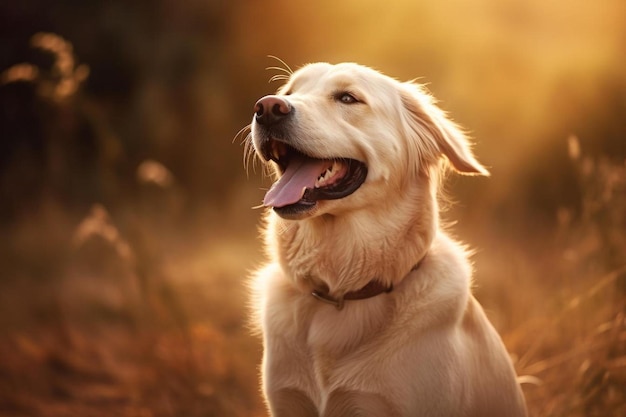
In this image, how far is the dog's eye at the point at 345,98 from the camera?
2.96 meters

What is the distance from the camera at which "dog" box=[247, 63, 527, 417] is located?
105 inches

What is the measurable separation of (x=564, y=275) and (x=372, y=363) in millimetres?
1806

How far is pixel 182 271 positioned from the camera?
20.9 ft

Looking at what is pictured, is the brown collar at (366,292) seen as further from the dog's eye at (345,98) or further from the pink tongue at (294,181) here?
the dog's eye at (345,98)

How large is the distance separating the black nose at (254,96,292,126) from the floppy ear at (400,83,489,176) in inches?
21.7

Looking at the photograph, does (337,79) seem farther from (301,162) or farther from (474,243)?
(474,243)

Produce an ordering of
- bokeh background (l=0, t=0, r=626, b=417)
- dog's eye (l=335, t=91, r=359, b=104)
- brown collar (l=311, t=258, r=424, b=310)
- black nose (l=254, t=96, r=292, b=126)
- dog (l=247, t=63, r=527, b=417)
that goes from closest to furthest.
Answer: dog (l=247, t=63, r=527, b=417) < black nose (l=254, t=96, r=292, b=126) < brown collar (l=311, t=258, r=424, b=310) < dog's eye (l=335, t=91, r=359, b=104) < bokeh background (l=0, t=0, r=626, b=417)

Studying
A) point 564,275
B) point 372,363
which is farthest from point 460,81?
point 372,363

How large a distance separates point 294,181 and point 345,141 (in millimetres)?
235

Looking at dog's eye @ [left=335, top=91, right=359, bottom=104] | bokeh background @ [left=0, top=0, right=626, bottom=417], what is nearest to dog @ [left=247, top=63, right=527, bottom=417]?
dog's eye @ [left=335, top=91, right=359, bottom=104]

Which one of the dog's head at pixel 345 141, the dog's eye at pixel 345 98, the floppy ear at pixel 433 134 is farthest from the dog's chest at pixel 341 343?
the dog's eye at pixel 345 98

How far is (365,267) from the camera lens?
9.55 feet

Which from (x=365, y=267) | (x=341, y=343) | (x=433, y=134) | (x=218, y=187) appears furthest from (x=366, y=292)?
(x=218, y=187)

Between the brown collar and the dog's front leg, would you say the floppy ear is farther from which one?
the dog's front leg
